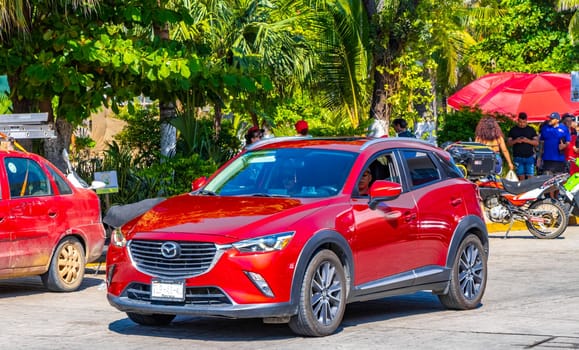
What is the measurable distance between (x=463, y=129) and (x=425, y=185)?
578 inches

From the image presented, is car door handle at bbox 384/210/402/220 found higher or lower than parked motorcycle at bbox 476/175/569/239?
higher

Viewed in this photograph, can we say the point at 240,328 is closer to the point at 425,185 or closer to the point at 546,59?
the point at 425,185

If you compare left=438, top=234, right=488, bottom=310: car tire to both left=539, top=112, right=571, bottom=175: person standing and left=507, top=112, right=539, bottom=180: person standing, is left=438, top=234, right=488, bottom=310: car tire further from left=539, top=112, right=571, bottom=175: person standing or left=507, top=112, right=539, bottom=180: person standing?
left=539, top=112, right=571, bottom=175: person standing

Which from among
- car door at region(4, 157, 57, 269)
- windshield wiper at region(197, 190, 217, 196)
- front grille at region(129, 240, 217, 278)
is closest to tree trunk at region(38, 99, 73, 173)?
car door at region(4, 157, 57, 269)

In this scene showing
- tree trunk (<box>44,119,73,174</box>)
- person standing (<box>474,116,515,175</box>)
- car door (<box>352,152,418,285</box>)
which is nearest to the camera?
car door (<box>352,152,418,285</box>)

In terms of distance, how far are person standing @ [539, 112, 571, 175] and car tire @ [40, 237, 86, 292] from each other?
12.5 m

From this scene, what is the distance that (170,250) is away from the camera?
952cm

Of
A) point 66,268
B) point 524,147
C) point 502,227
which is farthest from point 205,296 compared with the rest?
point 524,147

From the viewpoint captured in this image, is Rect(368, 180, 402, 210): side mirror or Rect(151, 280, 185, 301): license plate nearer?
Rect(151, 280, 185, 301): license plate

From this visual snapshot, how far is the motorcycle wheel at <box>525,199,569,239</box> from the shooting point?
66.4ft

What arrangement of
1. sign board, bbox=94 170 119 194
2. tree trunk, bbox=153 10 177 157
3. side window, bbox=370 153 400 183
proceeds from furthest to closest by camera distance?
tree trunk, bbox=153 10 177 157
sign board, bbox=94 170 119 194
side window, bbox=370 153 400 183

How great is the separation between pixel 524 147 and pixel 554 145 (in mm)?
614

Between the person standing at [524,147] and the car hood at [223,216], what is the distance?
1418cm

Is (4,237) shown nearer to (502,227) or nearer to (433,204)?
(433,204)
